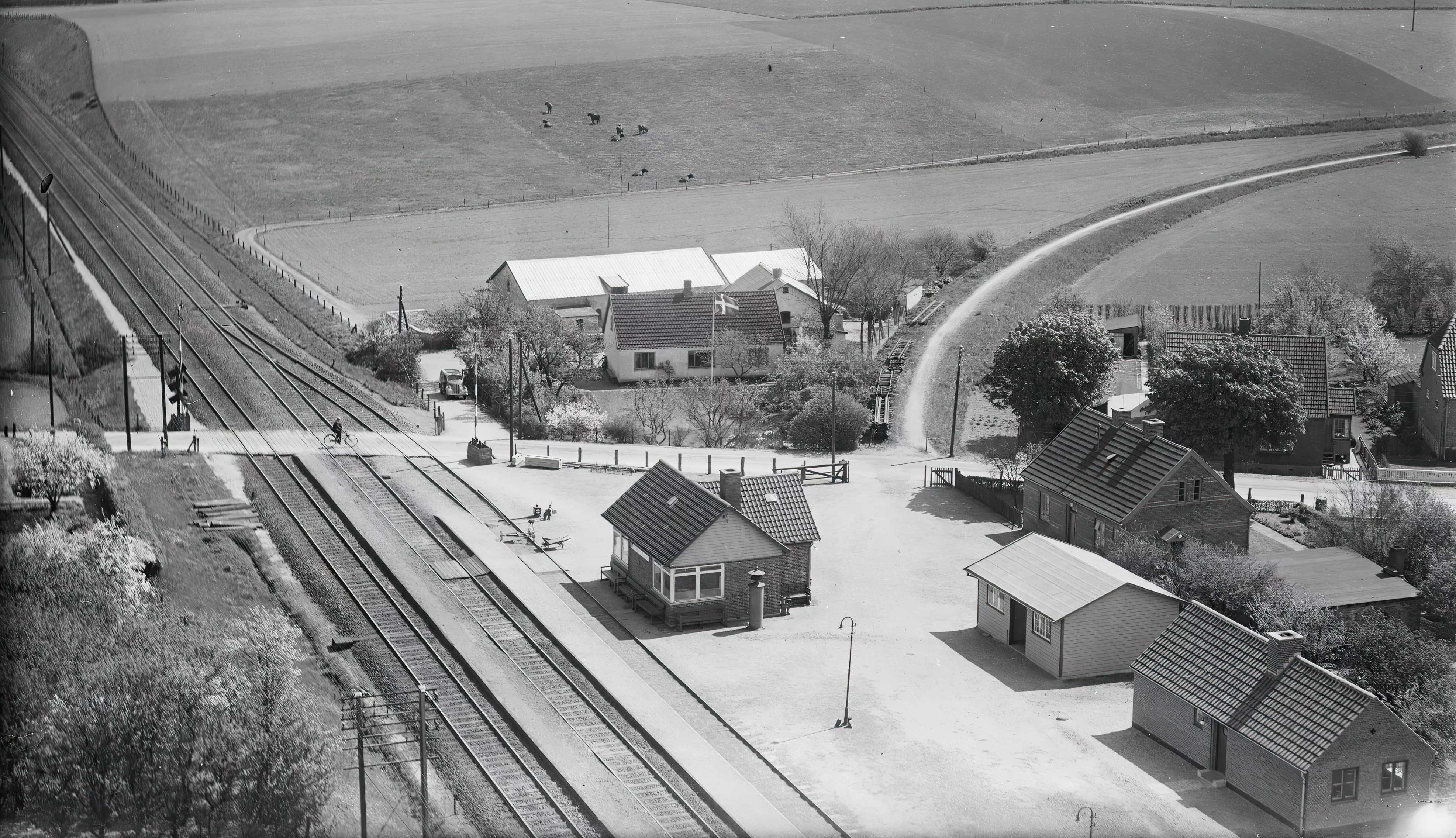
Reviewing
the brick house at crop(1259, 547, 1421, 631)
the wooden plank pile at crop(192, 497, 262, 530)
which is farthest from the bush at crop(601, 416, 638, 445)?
the brick house at crop(1259, 547, 1421, 631)

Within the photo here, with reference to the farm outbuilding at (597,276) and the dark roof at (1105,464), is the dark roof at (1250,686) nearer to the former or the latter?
the dark roof at (1105,464)

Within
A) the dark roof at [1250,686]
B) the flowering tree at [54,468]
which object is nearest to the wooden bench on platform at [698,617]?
the dark roof at [1250,686]

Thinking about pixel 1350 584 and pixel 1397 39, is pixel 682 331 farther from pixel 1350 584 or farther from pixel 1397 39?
pixel 1397 39

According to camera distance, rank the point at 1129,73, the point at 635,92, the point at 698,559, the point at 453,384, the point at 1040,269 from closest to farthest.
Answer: the point at 698,559 < the point at 453,384 < the point at 1040,269 < the point at 635,92 < the point at 1129,73

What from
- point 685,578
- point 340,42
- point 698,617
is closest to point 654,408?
point 685,578

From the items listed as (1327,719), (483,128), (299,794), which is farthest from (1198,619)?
(483,128)

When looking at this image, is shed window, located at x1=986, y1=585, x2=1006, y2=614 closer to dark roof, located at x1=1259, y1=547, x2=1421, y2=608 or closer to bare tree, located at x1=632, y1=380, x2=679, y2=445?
dark roof, located at x1=1259, y1=547, x2=1421, y2=608
